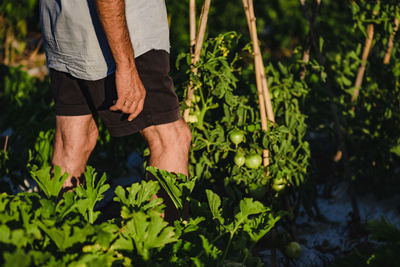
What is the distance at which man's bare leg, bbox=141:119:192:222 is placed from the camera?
1.83 metres

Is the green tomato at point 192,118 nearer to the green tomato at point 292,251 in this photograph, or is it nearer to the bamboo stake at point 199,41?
the bamboo stake at point 199,41

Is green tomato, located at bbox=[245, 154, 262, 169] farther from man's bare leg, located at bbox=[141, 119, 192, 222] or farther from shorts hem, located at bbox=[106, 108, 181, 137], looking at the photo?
shorts hem, located at bbox=[106, 108, 181, 137]

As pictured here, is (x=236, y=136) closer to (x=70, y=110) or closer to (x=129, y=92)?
(x=129, y=92)

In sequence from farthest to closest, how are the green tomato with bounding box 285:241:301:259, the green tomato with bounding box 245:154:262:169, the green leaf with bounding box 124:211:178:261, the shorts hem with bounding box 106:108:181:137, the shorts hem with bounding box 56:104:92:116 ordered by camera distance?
1. the green tomato with bounding box 285:241:301:259
2. the green tomato with bounding box 245:154:262:169
3. the shorts hem with bounding box 56:104:92:116
4. the shorts hem with bounding box 106:108:181:137
5. the green leaf with bounding box 124:211:178:261

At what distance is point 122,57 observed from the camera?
156cm

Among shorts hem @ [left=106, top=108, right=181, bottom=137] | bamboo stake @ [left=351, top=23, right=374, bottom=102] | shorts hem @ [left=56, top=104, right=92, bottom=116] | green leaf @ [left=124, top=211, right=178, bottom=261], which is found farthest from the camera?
bamboo stake @ [left=351, top=23, right=374, bottom=102]

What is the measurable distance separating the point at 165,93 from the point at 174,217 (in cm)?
57

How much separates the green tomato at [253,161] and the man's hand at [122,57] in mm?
651

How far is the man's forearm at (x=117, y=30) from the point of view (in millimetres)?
1463

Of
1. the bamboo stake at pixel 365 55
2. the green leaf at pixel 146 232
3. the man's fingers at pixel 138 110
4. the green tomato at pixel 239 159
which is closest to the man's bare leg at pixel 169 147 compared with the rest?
the man's fingers at pixel 138 110

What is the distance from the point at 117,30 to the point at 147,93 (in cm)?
33

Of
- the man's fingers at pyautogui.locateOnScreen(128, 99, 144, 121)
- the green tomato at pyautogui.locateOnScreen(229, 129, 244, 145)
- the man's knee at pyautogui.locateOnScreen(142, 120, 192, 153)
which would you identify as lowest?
the green tomato at pyautogui.locateOnScreen(229, 129, 244, 145)

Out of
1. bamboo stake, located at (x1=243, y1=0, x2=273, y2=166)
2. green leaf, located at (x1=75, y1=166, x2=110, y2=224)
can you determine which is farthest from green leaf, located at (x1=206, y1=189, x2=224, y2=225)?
bamboo stake, located at (x1=243, y1=0, x2=273, y2=166)

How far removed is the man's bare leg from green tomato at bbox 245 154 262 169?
342 millimetres
